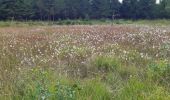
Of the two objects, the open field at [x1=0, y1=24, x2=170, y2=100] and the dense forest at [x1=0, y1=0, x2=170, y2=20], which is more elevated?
the dense forest at [x1=0, y1=0, x2=170, y2=20]

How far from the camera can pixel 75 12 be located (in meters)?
60.2

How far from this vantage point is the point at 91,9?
61.2 metres

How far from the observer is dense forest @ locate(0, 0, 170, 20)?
5459cm

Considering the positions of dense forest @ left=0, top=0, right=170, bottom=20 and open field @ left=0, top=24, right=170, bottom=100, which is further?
dense forest @ left=0, top=0, right=170, bottom=20

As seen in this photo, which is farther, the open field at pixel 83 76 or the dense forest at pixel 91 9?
the dense forest at pixel 91 9

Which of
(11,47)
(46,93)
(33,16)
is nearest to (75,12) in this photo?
(33,16)

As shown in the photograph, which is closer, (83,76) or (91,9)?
(83,76)

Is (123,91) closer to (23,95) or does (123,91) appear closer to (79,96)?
(79,96)

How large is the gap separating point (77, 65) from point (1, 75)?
5.06 feet

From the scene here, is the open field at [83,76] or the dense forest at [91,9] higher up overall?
the dense forest at [91,9]

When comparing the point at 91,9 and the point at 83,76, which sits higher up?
the point at 91,9

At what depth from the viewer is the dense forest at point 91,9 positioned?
54.6 meters

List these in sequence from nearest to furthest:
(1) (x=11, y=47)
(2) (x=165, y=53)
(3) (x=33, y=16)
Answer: (2) (x=165, y=53)
(1) (x=11, y=47)
(3) (x=33, y=16)

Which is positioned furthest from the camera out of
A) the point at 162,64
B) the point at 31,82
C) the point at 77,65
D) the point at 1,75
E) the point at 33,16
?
the point at 33,16
